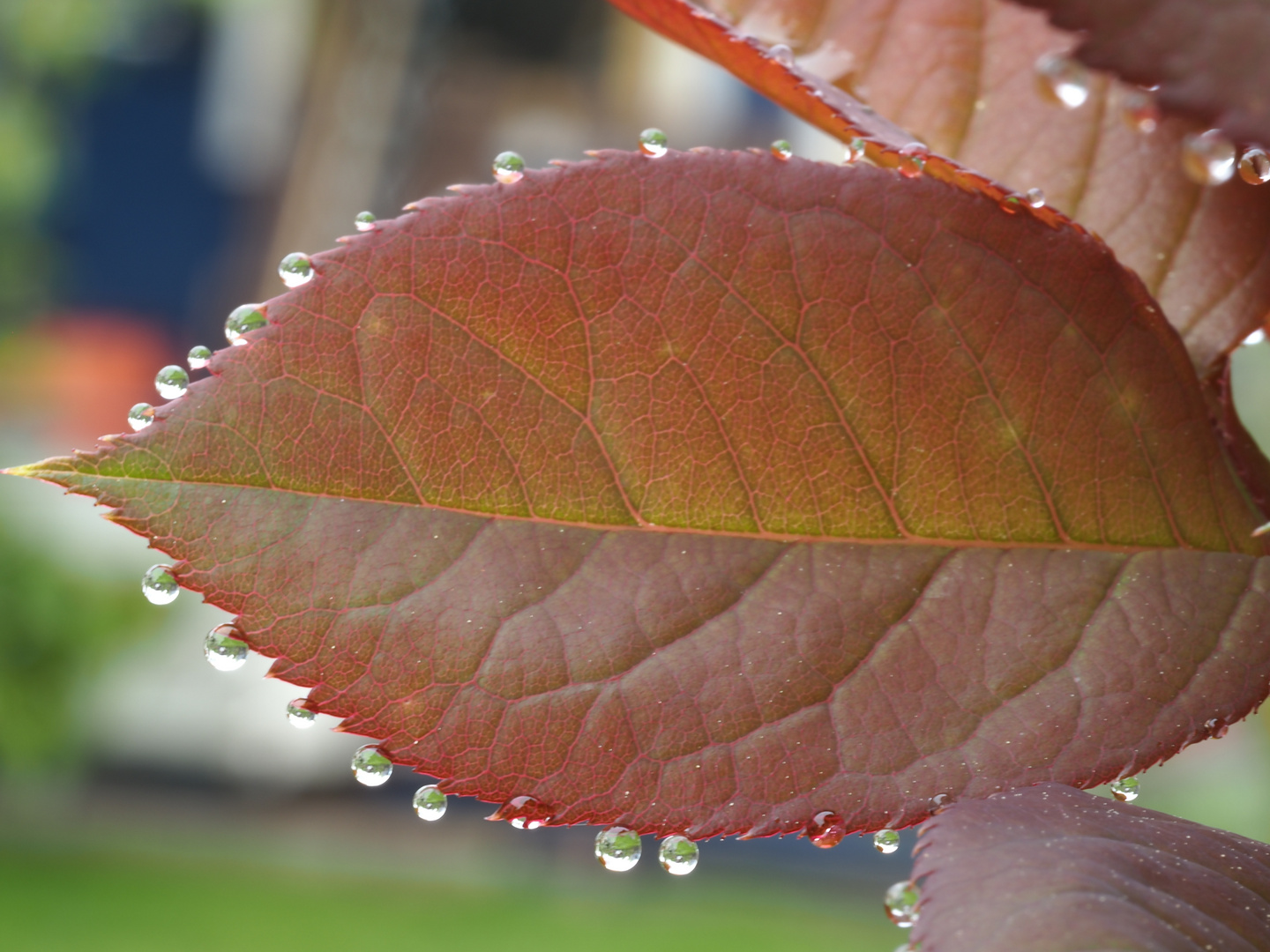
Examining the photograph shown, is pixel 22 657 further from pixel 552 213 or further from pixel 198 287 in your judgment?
pixel 552 213

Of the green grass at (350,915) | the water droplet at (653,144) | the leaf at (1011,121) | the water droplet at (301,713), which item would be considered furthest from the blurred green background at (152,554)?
the water droplet at (301,713)

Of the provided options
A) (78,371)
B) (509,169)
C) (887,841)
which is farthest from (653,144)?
(78,371)

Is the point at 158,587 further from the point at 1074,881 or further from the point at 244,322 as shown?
the point at 1074,881

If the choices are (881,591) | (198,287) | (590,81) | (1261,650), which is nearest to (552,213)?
(881,591)

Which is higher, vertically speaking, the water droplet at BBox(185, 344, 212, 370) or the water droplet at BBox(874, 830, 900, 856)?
the water droplet at BBox(185, 344, 212, 370)

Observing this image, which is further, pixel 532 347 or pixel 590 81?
pixel 590 81

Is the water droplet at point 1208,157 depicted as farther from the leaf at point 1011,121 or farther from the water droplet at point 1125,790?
the water droplet at point 1125,790

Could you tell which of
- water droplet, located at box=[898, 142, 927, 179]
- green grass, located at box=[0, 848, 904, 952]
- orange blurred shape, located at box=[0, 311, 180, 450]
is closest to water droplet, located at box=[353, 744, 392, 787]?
water droplet, located at box=[898, 142, 927, 179]

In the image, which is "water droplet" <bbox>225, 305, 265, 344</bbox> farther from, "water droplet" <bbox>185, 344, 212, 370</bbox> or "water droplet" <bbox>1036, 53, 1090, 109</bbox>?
"water droplet" <bbox>1036, 53, 1090, 109</bbox>
